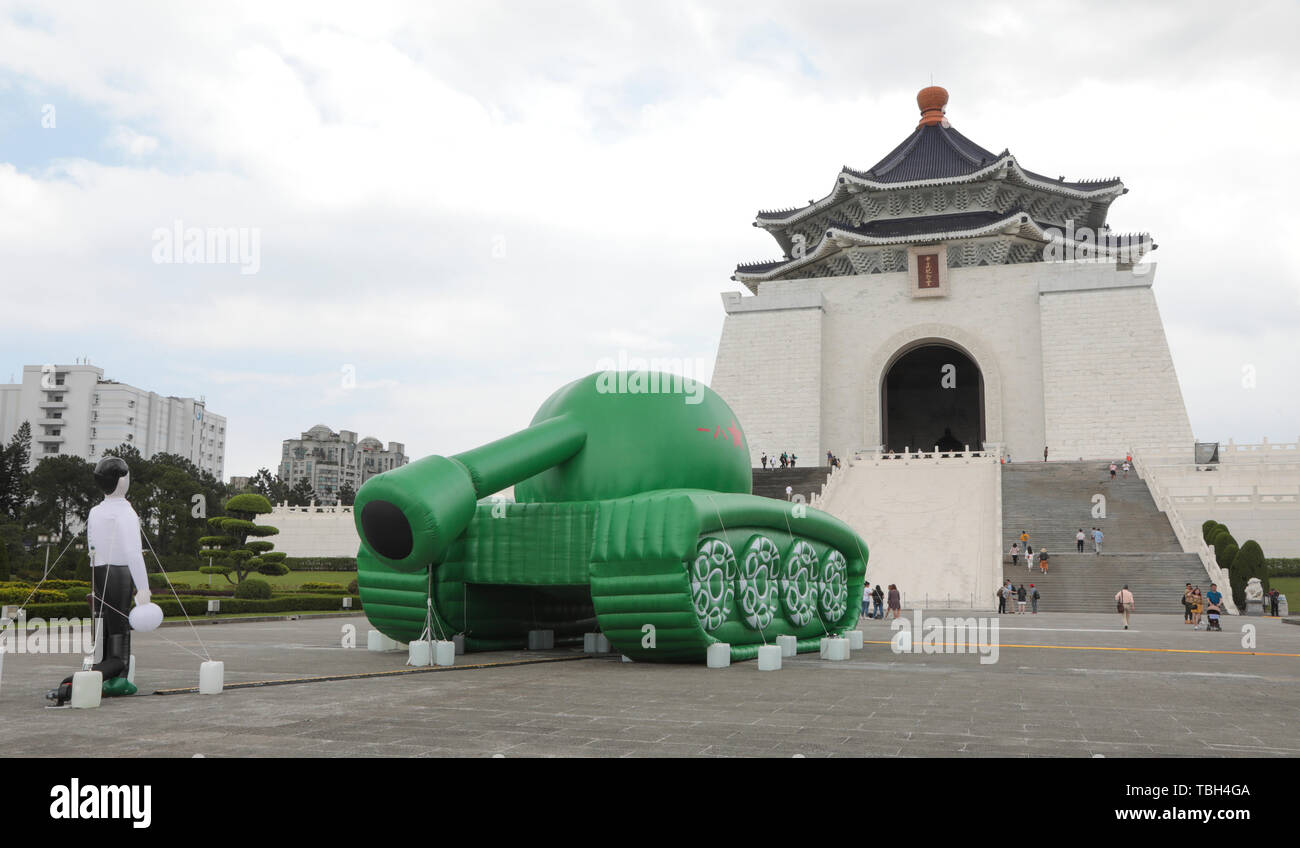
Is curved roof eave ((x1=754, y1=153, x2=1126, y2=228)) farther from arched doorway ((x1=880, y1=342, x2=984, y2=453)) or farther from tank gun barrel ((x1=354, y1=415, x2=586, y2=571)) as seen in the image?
tank gun barrel ((x1=354, y1=415, x2=586, y2=571))

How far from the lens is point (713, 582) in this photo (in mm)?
9258

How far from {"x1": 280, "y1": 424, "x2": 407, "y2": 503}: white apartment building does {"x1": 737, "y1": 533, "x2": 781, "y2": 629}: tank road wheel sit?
77159 mm

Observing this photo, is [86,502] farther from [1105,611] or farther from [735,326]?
[1105,611]

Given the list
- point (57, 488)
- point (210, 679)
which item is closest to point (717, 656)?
point (210, 679)

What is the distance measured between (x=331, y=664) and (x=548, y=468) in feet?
9.12

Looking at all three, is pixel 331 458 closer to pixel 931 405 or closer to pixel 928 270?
pixel 931 405

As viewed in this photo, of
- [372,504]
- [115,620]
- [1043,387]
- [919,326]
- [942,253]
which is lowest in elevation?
[115,620]

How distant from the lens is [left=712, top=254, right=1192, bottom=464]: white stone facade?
35656 mm

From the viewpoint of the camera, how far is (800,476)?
32.5 meters

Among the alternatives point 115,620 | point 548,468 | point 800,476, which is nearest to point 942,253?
point 800,476

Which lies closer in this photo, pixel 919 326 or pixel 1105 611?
pixel 1105 611

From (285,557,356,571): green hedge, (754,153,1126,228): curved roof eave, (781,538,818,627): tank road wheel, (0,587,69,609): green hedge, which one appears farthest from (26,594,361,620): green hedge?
(754,153,1126,228): curved roof eave

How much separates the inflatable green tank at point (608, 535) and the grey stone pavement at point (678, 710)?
0.49 m
